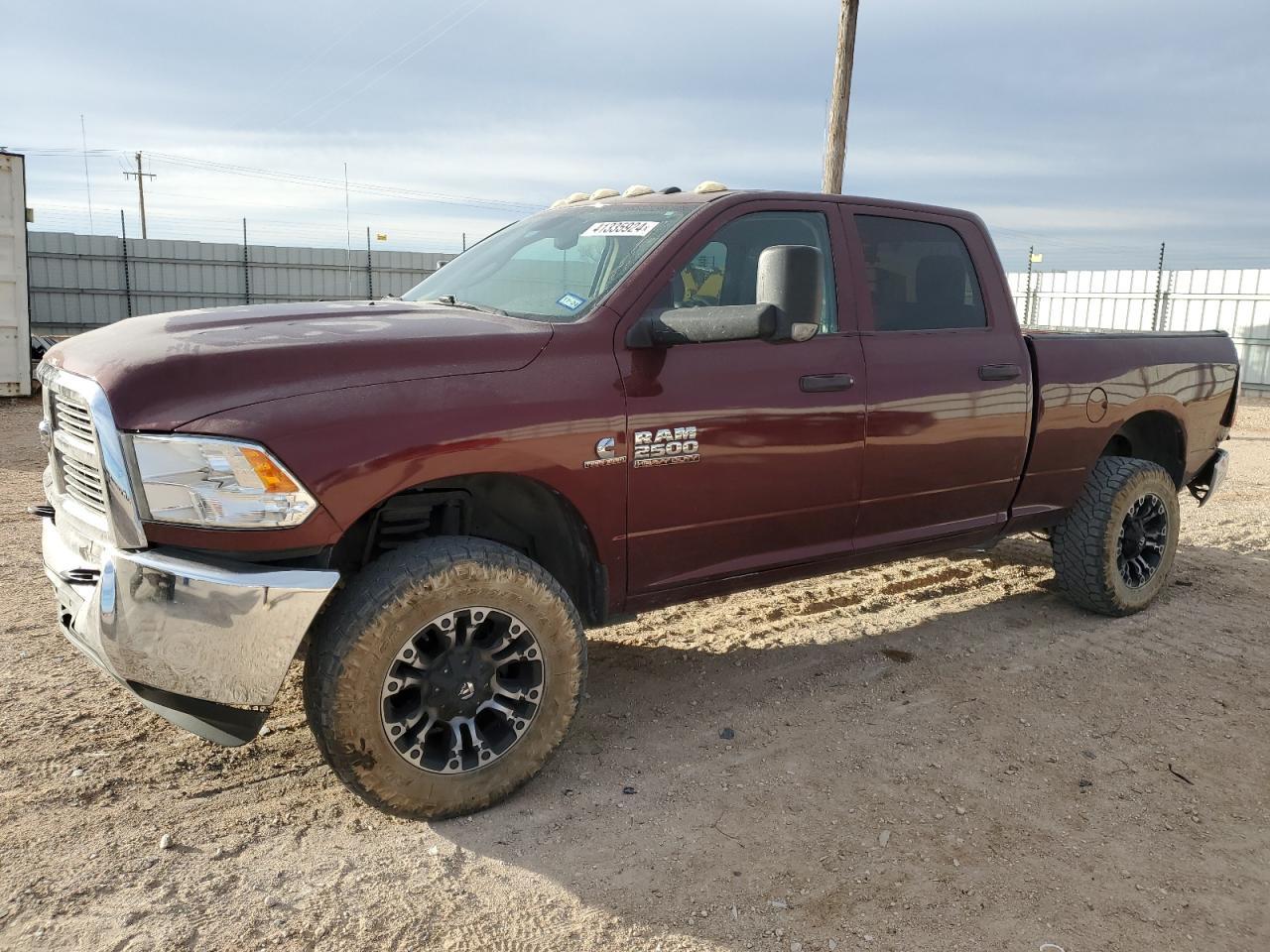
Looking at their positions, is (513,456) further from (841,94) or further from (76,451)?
(841,94)

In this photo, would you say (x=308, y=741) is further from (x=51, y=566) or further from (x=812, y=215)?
(x=812, y=215)

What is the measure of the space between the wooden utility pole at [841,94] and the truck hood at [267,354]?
9844 millimetres

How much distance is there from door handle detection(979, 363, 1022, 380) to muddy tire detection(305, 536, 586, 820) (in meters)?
2.29

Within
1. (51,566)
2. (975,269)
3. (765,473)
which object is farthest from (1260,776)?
(51,566)

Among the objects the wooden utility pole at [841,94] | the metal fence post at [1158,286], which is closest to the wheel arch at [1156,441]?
the wooden utility pole at [841,94]

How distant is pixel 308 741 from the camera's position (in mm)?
3588

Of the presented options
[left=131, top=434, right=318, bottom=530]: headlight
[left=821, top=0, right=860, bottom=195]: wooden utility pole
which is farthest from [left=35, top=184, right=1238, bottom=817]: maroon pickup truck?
[left=821, top=0, right=860, bottom=195]: wooden utility pole

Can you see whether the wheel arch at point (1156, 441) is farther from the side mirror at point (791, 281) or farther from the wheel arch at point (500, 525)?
the wheel arch at point (500, 525)

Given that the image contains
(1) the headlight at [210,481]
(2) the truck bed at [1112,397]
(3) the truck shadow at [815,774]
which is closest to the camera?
(1) the headlight at [210,481]

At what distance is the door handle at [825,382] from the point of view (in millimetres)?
3750

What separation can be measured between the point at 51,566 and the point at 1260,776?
420cm

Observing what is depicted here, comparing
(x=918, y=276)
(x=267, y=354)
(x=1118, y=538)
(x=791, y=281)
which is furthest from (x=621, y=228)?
(x=1118, y=538)

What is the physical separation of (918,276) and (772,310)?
1418mm

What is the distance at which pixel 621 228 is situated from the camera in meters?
3.80
